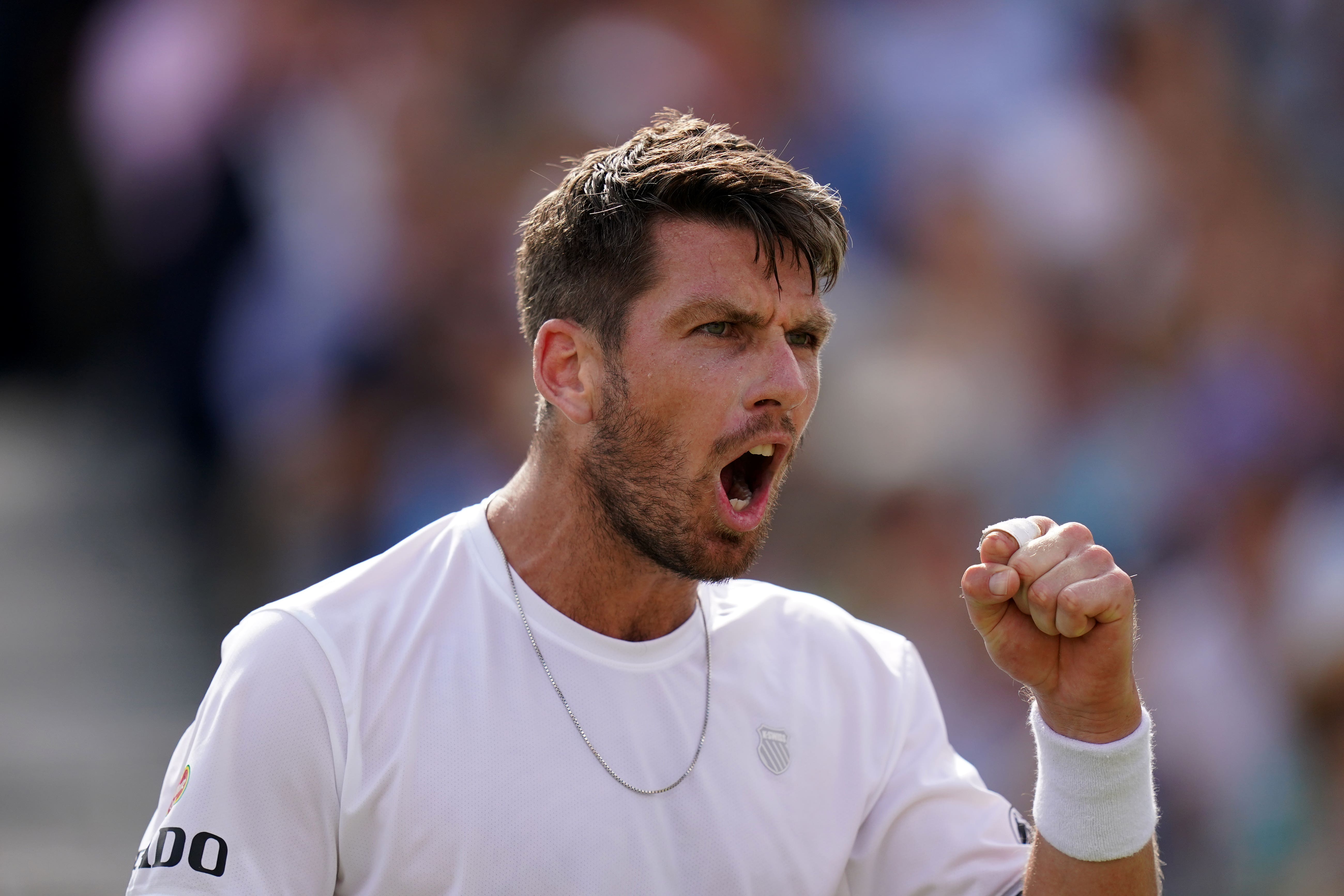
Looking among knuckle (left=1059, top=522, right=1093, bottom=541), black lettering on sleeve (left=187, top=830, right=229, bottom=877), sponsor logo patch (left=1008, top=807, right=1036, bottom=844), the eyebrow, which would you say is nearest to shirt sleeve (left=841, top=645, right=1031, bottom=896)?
sponsor logo patch (left=1008, top=807, right=1036, bottom=844)

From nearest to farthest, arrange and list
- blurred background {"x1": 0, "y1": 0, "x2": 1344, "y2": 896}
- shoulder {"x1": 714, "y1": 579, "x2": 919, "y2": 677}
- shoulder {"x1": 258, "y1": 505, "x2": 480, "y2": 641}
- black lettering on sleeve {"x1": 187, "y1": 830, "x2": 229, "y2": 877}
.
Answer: black lettering on sleeve {"x1": 187, "y1": 830, "x2": 229, "y2": 877} → shoulder {"x1": 258, "y1": 505, "x2": 480, "y2": 641} → shoulder {"x1": 714, "y1": 579, "x2": 919, "y2": 677} → blurred background {"x1": 0, "y1": 0, "x2": 1344, "y2": 896}

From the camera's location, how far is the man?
2.11 m

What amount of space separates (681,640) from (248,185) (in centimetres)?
384

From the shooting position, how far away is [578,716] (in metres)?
2.33

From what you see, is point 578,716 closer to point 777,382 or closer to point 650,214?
point 777,382

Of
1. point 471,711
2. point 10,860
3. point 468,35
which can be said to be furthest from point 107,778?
point 468,35

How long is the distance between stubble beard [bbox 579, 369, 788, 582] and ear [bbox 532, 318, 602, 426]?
2.2 inches

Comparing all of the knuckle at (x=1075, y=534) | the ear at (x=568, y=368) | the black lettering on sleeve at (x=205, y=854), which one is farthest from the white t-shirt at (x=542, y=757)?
the knuckle at (x=1075, y=534)

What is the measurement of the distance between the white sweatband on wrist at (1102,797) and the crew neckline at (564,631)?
27.8 inches

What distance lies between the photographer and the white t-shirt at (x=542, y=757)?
2066 mm

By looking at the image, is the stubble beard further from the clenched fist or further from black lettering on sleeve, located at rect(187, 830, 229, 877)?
black lettering on sleeve, located at rect(187, 830, 229, 877)

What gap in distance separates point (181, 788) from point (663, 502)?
945mm

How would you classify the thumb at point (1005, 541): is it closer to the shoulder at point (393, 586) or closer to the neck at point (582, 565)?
the neck at point (582, 565)

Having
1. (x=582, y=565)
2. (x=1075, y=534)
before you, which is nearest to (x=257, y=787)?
(x=582, y=565)
